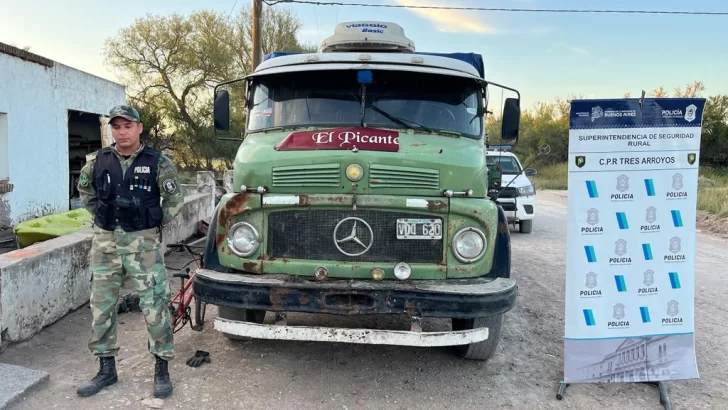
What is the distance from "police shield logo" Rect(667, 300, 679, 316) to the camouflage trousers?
3550mm

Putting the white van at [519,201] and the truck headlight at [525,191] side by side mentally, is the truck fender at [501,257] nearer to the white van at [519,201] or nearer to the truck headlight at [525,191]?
the white van at [519,201]

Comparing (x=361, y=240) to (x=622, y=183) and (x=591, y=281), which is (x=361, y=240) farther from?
(x=622, y=183)

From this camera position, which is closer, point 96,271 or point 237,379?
point 96,271

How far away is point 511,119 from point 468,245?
194 cm

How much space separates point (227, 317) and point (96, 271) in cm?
101

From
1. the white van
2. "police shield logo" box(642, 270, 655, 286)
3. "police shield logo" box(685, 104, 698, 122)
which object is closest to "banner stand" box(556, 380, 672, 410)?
"police shield logo" box(642, 270, 655, 286)

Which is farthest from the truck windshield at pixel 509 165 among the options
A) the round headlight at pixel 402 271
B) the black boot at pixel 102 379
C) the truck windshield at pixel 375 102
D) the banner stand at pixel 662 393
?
the black boot at pixel 102 379

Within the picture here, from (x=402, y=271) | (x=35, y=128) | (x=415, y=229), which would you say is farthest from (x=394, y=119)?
(x=35, y=128)

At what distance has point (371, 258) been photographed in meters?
3.75

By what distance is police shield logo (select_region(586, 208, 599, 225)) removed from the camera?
386 cm

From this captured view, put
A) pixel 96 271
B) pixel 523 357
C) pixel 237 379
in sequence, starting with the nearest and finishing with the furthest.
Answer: pixel 96 271 < pixel 237 379 < pixel 523 357

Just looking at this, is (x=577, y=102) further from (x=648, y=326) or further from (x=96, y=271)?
(x=96, y=271)

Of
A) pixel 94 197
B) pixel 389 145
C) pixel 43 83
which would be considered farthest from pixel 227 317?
pixel 43 83

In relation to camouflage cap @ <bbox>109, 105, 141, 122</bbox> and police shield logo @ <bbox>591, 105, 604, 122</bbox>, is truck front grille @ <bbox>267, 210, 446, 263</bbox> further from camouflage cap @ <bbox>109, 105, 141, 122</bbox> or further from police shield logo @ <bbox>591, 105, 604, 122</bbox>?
police shield logo @ <bbox>591, 105, 604, 122</bbox>
